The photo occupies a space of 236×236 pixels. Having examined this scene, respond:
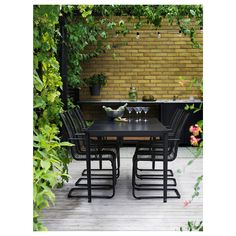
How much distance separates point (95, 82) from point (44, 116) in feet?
14.3

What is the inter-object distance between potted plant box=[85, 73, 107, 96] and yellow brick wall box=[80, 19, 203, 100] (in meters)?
0.23

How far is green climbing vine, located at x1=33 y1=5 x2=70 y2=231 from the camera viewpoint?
2.42 metres

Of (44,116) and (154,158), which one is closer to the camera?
(44,116)

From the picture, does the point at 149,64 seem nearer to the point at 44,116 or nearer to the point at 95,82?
the point at 95,82

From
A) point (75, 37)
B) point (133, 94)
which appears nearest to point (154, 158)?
point (75, 37)

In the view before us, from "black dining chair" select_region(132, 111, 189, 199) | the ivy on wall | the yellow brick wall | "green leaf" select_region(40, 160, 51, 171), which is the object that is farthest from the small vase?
"green leaf" select_region(40, 160, 51, 171)

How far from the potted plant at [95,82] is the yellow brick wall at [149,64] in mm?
227

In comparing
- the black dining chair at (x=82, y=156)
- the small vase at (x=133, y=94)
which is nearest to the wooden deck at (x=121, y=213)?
the black dining chair at (x=82, y=156)

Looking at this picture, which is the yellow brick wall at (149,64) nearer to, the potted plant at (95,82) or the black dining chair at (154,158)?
the potted plant at (95,82)

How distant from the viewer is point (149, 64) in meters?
8.80

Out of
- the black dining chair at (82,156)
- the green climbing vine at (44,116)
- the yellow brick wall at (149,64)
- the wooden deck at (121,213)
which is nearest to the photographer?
the green climbing vine at (44,116)

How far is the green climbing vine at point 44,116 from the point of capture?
2.42 metres
